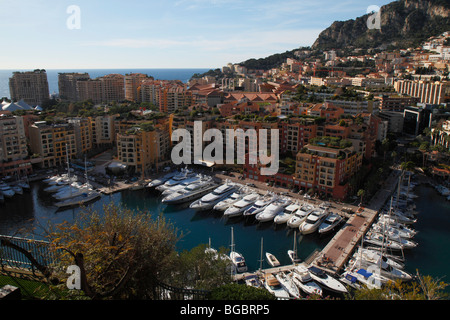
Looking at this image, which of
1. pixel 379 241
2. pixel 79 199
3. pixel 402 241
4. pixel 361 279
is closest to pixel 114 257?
pixel 361 279

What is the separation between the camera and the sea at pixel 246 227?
12237 millimetres

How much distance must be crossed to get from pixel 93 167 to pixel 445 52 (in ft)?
152

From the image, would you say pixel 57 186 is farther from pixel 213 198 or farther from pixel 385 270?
pixel 385 270

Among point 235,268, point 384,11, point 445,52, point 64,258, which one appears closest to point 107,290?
point 64,258

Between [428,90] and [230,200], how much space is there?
84.4 feet

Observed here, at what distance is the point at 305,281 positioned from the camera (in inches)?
398

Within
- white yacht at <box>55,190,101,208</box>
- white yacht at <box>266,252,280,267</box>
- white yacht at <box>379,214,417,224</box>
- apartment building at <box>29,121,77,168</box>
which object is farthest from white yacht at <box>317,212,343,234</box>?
apartment building at <box>29,121,77,168</box>

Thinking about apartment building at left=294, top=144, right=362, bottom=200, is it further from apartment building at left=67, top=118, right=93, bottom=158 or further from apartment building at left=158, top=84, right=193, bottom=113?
apartment building at left=158, top=84, right=193, bottom=113

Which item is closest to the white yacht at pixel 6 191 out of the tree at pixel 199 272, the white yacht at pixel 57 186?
the white yacht at pixel 57 186

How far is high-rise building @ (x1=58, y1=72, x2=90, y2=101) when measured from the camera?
45969 millimetres

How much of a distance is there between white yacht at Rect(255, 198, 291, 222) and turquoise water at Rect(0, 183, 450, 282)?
34 centimetres

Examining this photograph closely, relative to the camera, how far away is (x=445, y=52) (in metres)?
45.2
